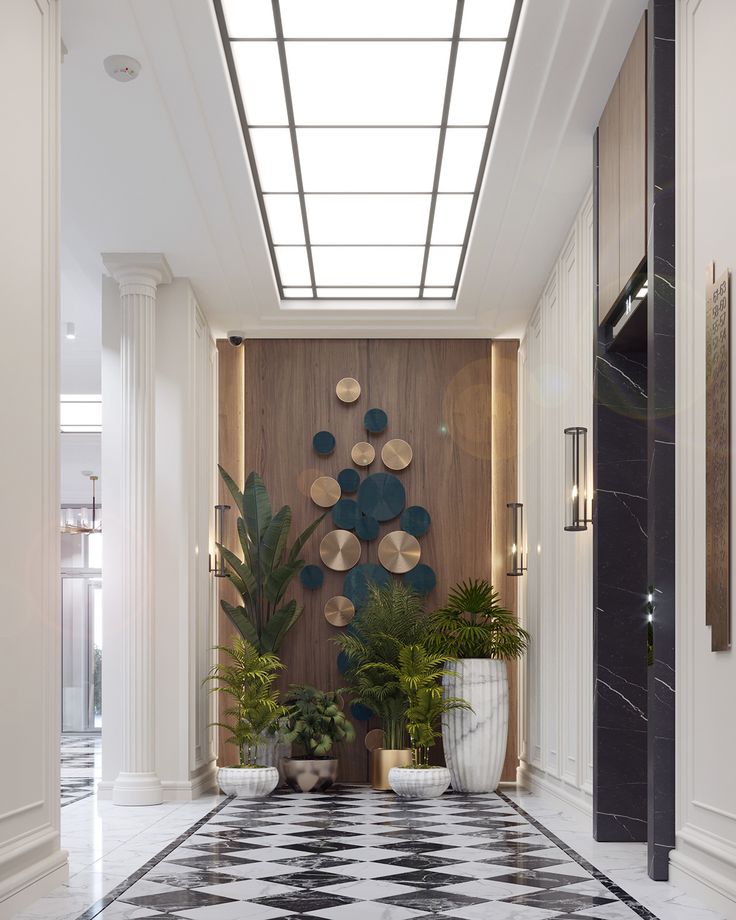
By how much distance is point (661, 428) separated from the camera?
16.4 feet

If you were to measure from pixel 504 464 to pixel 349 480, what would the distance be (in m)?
1.49

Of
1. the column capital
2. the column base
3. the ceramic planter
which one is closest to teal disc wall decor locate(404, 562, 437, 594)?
the ceramic planter

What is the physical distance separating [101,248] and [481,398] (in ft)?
13.3

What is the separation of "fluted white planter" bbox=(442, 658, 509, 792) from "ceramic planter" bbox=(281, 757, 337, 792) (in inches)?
40.1

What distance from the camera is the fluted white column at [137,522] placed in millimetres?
8242

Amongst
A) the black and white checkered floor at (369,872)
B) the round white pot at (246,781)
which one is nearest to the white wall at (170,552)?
the round white pot at (246,781)

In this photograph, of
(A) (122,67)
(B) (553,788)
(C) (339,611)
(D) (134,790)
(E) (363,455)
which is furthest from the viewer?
(E) (363,455)

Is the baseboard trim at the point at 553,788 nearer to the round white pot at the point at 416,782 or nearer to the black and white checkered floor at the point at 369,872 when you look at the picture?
the black and white checkered floor at the point at 369,872

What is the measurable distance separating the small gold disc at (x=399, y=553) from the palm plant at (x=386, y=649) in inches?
25.9

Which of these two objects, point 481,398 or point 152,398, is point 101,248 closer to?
point 152,398

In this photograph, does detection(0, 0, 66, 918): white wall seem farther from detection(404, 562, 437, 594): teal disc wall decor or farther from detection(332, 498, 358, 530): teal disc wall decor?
detection(404, 562, 437, 594): teal disc wall decor

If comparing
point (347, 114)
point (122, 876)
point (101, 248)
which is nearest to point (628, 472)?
point (347, 114)

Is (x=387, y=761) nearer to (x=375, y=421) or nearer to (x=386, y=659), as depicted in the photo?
(x=386, y=659)

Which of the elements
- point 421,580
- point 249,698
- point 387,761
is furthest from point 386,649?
point 249,698
